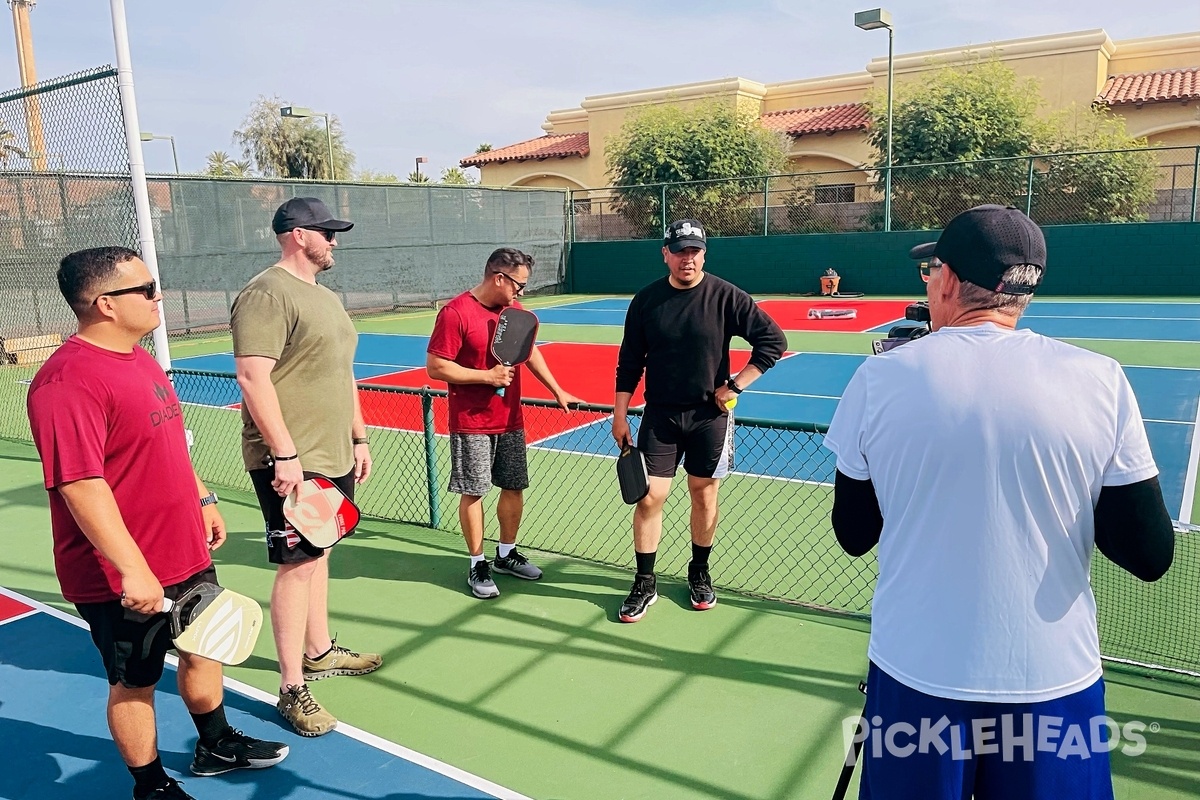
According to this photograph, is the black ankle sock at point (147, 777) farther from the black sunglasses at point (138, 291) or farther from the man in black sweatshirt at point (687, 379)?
the man in black sweatshirt at point (687, 379)

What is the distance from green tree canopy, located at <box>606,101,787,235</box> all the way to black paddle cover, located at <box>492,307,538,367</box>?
2112cm

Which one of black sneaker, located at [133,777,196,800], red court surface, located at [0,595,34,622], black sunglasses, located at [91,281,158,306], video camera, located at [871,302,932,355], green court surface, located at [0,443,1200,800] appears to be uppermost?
black sunglasses, located at [91,281,158,306]

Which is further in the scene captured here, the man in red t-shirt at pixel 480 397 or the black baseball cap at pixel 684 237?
the man in red t-shirt at pixel 480 397

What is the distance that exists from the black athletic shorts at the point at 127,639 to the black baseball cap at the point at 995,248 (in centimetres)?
249

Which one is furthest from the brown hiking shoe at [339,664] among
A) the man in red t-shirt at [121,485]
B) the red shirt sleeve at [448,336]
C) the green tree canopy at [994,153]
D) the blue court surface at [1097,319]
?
the green tree canopy at [994,153]

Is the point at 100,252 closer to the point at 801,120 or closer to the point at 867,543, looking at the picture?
the point at 867,543

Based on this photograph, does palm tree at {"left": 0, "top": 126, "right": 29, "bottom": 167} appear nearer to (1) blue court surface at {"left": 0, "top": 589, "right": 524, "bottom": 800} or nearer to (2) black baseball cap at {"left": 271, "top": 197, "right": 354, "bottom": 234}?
(1) blue court surface at {"left": 0, "top": 589, "right": 524, "bottom": 800}

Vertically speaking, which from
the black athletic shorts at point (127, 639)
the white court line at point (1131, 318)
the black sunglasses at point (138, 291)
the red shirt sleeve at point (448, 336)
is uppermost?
the black sunglasses at point (138, 291)

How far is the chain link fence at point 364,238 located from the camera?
56.0 feet

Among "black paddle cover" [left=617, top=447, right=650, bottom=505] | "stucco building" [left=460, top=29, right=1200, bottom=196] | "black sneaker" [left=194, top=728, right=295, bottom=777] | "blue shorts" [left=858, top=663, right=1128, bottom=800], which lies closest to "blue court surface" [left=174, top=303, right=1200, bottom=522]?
"black paddle cover" [left=617, top=447, right=650, bottom=505]

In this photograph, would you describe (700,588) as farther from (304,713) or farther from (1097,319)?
(1097,319)

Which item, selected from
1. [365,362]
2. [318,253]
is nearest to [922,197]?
[365,362]

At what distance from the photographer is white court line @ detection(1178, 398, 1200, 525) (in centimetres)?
612

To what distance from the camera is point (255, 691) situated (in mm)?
3938
